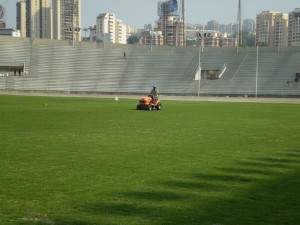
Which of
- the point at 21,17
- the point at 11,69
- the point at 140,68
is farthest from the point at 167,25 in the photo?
the point at 11,69

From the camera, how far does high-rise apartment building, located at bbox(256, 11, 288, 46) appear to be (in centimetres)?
16412

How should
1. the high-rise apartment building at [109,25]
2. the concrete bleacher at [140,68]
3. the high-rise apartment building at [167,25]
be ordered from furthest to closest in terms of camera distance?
the high-rise apartment building at [109,25] < the high-rise apartment building at [167,25] < the concrete bleacher at [140,68]

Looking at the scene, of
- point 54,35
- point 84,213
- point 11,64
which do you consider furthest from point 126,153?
point 54,35

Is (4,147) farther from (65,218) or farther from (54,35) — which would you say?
(54,35)

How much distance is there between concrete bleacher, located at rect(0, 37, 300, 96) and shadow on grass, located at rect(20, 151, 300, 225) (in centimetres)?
6136

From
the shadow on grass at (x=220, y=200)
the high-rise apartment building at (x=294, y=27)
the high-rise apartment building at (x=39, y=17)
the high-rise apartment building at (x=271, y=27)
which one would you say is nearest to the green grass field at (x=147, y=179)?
the shadow on grass at (x=220, y=200)

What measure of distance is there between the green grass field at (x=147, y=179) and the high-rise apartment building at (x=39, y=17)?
135257 millimetres

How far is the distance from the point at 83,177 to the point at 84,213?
2.69 m

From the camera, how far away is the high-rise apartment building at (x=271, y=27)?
538 ft

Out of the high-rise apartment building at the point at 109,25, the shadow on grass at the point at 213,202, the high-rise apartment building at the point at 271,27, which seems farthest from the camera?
the high-rise apartment building at the point at 109,25

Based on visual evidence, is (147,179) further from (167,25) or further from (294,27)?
(294,27)

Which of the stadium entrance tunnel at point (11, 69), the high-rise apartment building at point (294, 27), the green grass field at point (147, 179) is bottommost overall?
the green grass field at point (147, 179)

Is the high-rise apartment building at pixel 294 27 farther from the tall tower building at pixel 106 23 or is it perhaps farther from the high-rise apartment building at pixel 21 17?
the high-rise apartment building at pixel 21 17

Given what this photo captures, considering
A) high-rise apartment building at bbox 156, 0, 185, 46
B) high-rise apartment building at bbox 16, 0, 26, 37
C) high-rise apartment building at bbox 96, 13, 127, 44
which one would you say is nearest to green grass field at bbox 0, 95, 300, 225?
high-rise apartment building at bbox 156, 0, 185, 46
